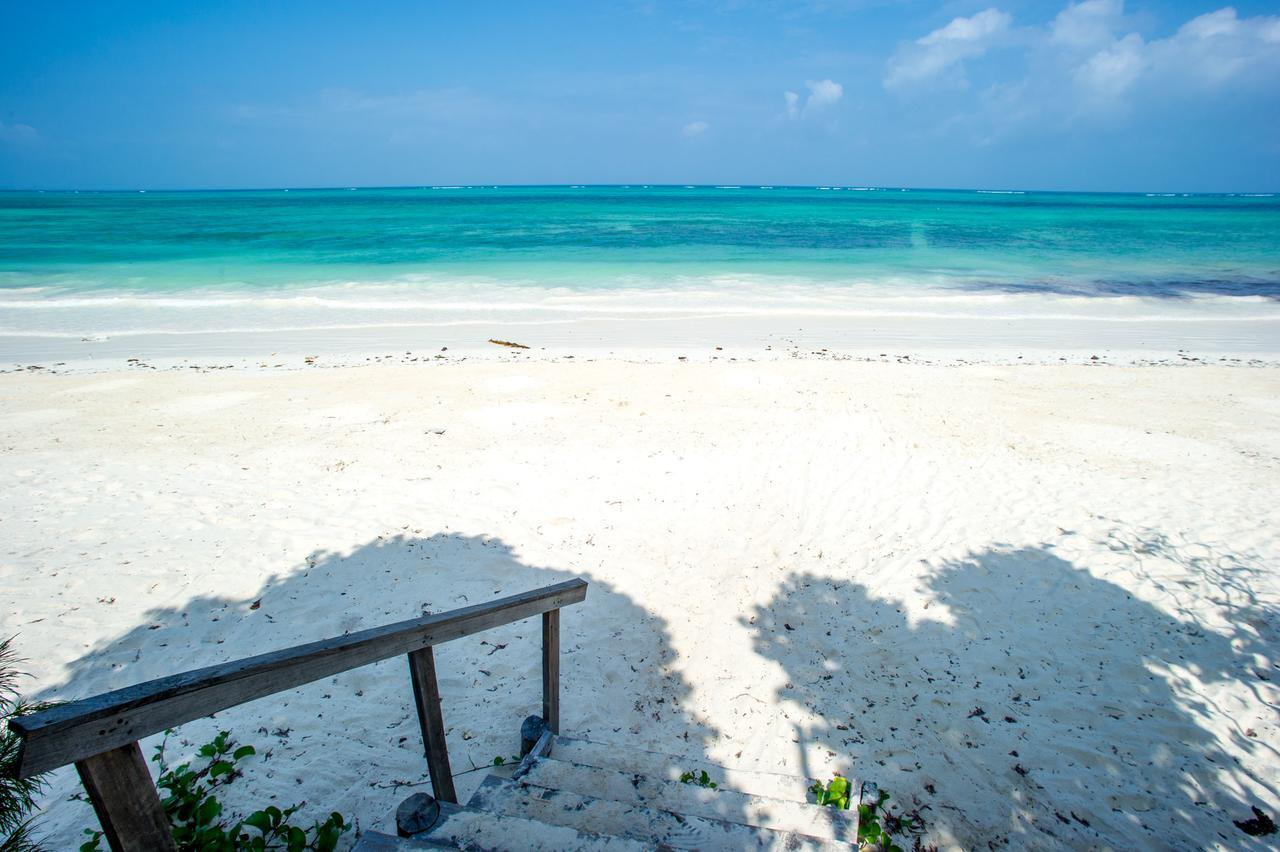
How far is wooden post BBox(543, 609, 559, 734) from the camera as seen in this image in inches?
146

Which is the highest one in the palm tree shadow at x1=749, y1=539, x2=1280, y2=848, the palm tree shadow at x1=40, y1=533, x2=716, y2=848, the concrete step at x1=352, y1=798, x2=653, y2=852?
the concrete step at x1=352, y1=798, x2=653, y2=852

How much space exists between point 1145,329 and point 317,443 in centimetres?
2316

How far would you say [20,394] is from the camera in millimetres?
11578

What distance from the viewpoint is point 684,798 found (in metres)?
3.37

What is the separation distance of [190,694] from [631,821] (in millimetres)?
2041

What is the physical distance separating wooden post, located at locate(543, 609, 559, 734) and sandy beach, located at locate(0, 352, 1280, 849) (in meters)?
0.48

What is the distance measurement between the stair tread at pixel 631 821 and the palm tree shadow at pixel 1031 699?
1.43 metres

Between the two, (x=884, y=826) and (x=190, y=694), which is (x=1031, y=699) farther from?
(x=190, y=694)

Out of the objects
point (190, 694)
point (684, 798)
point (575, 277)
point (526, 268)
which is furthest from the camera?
point (526, 268)

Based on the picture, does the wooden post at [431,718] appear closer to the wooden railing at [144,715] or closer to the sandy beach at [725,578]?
the wooden railing at [144,715]

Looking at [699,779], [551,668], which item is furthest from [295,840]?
[699,779]

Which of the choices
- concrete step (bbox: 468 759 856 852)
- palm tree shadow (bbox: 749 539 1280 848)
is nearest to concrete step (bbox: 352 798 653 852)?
concrete step (bbox: 468 759 856 852)

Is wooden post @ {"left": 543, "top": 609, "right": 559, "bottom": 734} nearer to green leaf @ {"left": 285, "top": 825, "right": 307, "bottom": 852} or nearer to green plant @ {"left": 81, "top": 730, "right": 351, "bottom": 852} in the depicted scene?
green plant @ {"left": 81, "top": 730, "right": 351, "bottom": 852}

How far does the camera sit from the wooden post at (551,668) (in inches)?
146
